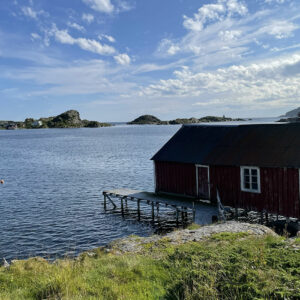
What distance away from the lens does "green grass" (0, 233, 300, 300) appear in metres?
7.05

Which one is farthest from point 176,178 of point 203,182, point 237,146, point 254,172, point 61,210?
point 61,210

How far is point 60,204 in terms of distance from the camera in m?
33.0

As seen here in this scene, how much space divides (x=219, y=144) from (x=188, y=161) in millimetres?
2682

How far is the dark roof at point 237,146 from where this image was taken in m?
21.9

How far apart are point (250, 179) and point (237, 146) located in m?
2.94

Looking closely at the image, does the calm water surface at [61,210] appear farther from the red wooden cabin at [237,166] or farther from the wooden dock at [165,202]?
the red wooden cabin at [237,166]

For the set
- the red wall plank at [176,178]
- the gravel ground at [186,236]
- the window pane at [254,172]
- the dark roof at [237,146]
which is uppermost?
the dark roof at [237,146]

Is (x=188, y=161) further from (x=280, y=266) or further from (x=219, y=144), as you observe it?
(x=280, y=266)

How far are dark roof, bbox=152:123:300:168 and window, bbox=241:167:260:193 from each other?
52 centimetres

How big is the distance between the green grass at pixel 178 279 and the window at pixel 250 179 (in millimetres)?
13273


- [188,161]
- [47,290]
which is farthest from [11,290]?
[188,161]

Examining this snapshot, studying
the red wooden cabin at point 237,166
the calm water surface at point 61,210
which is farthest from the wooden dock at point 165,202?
the calm water surface at point 61,210

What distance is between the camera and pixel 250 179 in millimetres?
22953

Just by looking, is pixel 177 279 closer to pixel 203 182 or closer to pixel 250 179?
pixel 250 179
